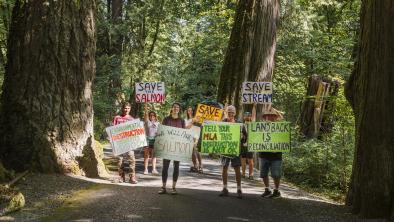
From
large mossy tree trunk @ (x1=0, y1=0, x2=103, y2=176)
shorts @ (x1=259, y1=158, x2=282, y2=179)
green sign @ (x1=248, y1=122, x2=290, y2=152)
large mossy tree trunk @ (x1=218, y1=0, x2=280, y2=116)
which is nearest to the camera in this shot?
shorts @ (x1=259, y1=158, x2=282, y2=179)

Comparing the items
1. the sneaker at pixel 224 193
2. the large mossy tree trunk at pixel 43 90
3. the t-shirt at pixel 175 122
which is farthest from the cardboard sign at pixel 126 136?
the sneaker at pixel 224 193

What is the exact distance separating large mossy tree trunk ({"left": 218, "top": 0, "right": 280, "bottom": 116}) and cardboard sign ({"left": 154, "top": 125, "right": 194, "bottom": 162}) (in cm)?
873

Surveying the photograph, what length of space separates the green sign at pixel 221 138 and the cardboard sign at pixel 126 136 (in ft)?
5.37

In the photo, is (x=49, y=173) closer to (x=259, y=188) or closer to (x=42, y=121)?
(x=42, y=121)

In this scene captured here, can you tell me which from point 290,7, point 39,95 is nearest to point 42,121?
point 39,95

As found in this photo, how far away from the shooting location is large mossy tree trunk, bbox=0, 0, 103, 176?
11.2 meters

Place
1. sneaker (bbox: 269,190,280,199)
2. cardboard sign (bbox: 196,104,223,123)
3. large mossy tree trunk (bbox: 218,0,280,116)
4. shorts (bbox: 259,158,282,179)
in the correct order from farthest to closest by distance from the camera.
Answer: large mossy tree trunk (bbox: 218,0,280,116)
cardboard sign (bbox: 196,104,223,123)
sneaker (bbox: 269,190,280,199)
shorts (bbox: 259,158,282,179)

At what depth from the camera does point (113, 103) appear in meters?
28.8

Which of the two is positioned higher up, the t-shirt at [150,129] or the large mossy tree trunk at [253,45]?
the large mossy tree trunk at [253,45]

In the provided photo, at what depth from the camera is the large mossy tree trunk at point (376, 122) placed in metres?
8.55

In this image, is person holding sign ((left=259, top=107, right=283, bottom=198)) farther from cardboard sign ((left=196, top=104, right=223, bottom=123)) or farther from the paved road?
cardboard sign ((left=196, top=104, right=223, bottom=123))

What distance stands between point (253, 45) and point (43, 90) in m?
10.4

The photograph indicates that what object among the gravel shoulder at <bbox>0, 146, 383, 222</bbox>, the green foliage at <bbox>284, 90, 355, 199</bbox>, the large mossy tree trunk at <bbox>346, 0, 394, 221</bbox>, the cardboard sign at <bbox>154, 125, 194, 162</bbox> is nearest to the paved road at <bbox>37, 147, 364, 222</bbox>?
the gravel shoulder at <bbox>0, 146, 383, 222</bbox>

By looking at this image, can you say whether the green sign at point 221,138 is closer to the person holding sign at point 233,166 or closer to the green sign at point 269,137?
the person holding sign at point 233,166
